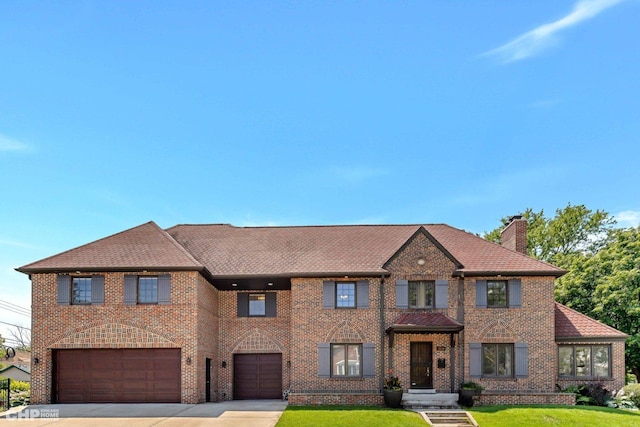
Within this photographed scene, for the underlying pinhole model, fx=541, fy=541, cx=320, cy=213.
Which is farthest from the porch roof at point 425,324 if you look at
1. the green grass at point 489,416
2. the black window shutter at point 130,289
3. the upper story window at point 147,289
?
the black window shutter at point 130,289

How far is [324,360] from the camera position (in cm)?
→ 2173

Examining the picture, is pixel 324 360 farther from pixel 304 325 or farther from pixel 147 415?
pixel 147 415

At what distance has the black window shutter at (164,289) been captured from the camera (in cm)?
2077

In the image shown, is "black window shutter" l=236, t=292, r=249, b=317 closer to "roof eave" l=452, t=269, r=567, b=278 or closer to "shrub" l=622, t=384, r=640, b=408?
"roof eave" l=452, t=269, r=567, b=278

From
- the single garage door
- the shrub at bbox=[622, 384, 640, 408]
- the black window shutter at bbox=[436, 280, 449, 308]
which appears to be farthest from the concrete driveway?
the shrub at bbox=[622, 384, 640, 408]

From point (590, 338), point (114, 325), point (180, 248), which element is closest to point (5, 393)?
point (114, 325)

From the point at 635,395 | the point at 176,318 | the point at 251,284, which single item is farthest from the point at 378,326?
the point at 635,395

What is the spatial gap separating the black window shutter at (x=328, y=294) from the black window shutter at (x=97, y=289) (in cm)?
865

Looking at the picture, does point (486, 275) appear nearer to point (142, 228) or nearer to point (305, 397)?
point (305, 397)

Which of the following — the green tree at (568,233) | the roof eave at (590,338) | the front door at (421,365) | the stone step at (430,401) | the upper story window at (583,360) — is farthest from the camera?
the green tree at (568,233)

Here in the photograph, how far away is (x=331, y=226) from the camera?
26984mm

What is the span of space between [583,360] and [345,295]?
10.3 meters

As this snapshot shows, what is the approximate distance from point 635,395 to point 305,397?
41.3 feet

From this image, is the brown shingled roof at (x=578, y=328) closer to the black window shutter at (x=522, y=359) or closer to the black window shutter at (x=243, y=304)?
the black window shutter at (x=522, y=359)
